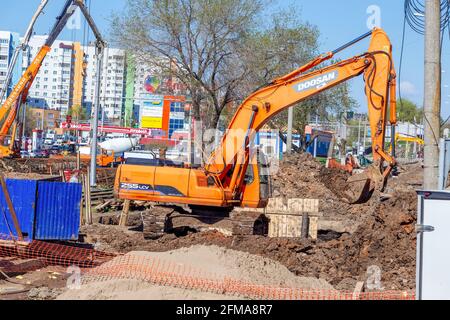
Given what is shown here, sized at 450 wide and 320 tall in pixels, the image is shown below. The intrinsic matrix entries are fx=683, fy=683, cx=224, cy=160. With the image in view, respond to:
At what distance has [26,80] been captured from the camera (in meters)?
31.6

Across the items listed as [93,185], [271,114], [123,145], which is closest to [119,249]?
[271,114]

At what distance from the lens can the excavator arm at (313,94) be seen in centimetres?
1455

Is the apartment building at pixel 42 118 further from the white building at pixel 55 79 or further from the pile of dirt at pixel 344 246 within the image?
the pile of dirt at pixel 344 246

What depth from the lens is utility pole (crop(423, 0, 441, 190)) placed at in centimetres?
1084

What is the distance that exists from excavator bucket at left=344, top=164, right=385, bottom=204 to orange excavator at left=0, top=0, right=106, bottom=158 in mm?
16119

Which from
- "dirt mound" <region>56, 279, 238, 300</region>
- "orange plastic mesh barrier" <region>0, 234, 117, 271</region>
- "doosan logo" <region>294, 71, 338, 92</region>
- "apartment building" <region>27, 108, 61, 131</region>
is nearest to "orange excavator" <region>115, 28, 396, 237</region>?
"doosan logo" <region>294, 71, 338, 92</region>

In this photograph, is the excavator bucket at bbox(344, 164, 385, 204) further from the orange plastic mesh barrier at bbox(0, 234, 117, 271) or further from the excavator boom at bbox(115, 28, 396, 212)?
the orange plastic mesh barrier at bbox(0, 234, 117, 271)

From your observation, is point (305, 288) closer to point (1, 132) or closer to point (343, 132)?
point (1, 132)

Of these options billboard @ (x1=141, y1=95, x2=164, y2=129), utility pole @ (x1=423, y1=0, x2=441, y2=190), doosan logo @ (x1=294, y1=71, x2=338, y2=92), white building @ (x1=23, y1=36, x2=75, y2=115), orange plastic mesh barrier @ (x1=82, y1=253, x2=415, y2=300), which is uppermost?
white building @ (x1=23, y1=36, x2=75, y2=115)

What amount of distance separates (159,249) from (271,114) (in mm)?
4313

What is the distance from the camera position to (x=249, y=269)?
11.3 metres

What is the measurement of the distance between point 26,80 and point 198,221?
17420 mm

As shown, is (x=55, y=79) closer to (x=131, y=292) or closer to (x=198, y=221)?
(x=198, y=221)

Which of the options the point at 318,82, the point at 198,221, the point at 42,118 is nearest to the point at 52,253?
the point at 198,221
